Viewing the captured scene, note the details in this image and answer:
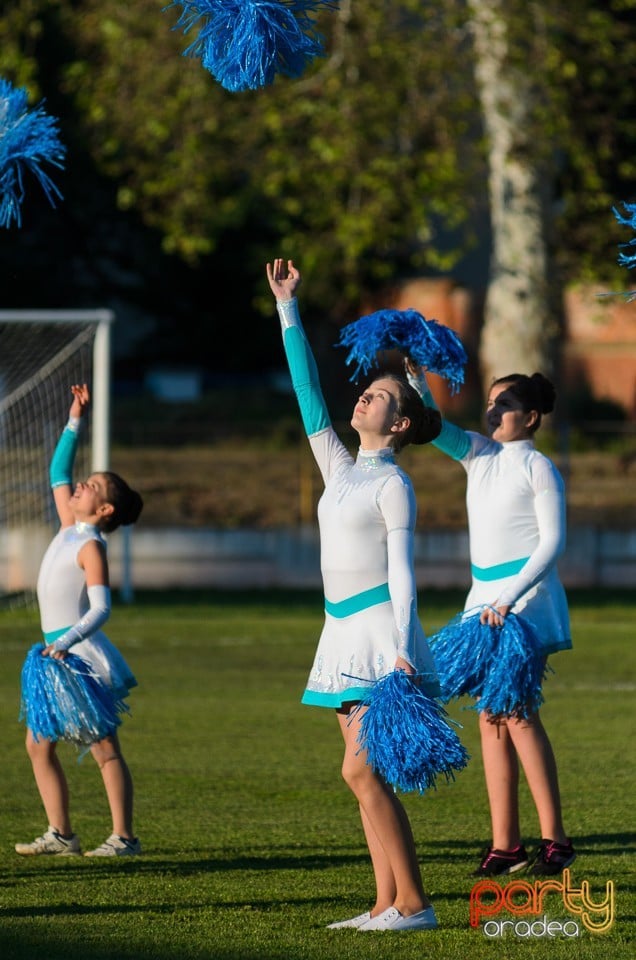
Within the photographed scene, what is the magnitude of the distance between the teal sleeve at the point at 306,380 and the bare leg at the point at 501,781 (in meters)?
1.43

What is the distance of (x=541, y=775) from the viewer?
604 cm

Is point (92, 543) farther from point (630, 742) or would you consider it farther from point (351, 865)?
point (630, 742)

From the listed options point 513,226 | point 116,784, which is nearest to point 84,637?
point 116,784

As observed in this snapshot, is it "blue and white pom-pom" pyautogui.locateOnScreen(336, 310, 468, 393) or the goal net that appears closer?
"blue and white pom-pom" pyautogui.locateOnScreen(336, 310, 468, 393)

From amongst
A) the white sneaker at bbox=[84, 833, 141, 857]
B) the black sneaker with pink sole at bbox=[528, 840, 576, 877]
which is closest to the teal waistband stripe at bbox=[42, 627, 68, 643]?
the white sneaker at bbox=[84, 833, 141, 857]

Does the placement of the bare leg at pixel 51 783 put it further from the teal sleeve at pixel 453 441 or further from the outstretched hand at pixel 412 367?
the outstretched hand at pixel 412 367

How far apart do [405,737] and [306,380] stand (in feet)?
3.77

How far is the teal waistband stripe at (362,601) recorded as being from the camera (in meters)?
5.16

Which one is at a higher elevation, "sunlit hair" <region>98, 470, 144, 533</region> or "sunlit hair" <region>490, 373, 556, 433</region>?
"sunlit hair" <region>490, 373, 556, 433</region>

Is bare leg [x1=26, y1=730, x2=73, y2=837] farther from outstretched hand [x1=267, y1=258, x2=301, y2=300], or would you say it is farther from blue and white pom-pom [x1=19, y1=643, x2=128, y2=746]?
outstretched hand [x1=267, y1=258, x2=301, y2=300]

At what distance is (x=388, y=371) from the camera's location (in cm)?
560

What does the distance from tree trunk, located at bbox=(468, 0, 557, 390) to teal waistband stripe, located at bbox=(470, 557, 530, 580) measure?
568 inches

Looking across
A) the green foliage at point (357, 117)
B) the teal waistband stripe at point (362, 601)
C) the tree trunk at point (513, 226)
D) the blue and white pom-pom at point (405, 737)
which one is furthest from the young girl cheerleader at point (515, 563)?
the tree trunk at point (513, 226)

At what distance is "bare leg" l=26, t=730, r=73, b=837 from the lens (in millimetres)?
6387
